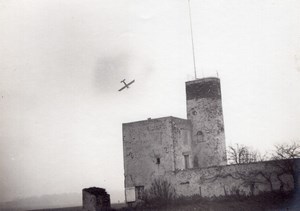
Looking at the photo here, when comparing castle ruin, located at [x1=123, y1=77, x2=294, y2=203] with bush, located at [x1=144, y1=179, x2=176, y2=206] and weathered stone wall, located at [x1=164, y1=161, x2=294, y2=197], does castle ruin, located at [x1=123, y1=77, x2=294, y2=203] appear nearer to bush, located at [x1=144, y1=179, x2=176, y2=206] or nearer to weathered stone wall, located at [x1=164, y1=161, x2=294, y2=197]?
weathered stone wall, located at [x1=164, y1=161, x2=294, y2=197]

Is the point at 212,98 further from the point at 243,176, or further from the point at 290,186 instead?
the point at 290,186

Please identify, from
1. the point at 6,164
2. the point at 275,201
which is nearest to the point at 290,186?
the point at 275,201

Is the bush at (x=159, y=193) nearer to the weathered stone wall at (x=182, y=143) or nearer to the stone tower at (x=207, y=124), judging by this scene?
the weathered stone wall at (x=182, y=143)

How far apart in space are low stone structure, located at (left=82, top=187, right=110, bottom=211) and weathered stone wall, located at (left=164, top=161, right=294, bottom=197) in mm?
6442


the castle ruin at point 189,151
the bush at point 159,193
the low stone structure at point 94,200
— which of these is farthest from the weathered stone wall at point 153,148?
the low stone structure at point 94,200

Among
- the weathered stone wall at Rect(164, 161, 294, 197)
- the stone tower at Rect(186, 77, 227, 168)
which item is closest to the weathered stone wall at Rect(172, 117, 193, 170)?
the stone tower at Rect(186, 77, 227, 168)

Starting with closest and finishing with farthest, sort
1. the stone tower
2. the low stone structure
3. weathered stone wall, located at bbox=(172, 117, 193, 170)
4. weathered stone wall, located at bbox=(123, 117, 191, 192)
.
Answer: the low stone structure < weathered stone wall, located at bbox=(123, 117, 191, 192) < weathered stone wall, located at bbox=(172, 117, 193, 170) < the stone tower

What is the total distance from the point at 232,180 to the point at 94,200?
9367mm

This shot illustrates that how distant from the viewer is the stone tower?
3550 cm

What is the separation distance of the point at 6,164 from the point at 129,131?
17.7 metres

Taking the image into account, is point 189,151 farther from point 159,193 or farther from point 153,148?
point 159,193

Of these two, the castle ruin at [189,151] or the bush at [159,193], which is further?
the bush at [159,193]

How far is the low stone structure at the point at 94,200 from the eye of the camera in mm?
26234

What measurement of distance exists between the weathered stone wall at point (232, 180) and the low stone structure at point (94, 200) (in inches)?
254
